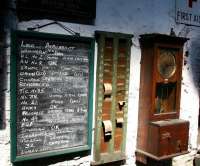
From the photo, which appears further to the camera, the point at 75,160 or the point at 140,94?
the point at 140,94

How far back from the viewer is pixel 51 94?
347 cm

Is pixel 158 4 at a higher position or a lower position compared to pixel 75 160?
higher

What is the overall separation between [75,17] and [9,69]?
37.4 inches

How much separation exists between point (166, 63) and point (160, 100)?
0.48m

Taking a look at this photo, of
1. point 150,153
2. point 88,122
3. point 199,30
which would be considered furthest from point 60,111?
point 199,30

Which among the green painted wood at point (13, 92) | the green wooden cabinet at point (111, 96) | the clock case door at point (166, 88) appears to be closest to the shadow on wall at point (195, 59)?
the clock case door at point (166, 88)

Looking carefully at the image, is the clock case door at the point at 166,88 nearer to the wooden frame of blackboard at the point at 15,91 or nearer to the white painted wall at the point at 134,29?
the white painted wall at the point at 134,29

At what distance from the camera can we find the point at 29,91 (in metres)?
Answer: 3.33

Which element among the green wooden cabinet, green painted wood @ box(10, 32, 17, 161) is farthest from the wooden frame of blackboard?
the green wooden cabinet

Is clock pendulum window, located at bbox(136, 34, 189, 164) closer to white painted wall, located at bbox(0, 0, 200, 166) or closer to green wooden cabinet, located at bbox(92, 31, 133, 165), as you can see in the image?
white painted wall, located at bbox(0, 0, 200, 166)

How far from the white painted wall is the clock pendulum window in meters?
0.10

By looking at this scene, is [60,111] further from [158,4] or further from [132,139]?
[158,4]

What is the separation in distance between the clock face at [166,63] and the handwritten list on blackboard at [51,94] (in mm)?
953

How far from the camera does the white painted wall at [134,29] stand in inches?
145
